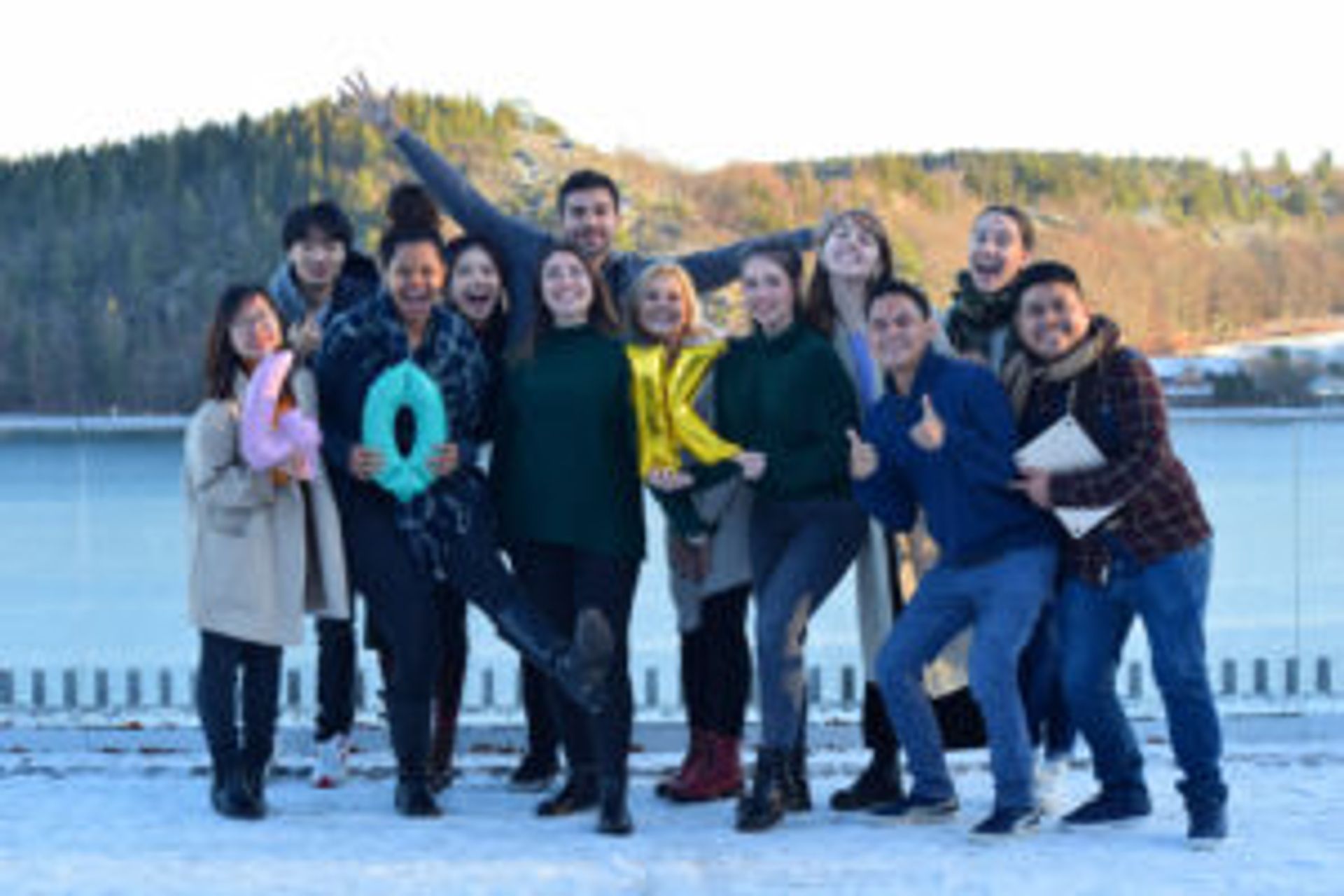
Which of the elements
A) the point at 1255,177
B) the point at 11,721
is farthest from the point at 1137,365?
the point at 1255,177

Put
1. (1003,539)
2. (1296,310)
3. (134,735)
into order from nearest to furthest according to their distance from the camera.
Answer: (1003,539)
(134,735)
(1296,310)

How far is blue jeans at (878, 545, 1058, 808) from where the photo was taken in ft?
13.9

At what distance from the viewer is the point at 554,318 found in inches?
182

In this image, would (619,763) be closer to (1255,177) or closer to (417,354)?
(417,354)

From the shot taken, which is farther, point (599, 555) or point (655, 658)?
point (655, 658)

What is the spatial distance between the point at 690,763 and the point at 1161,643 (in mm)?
1330

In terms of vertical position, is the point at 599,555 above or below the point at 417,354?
below

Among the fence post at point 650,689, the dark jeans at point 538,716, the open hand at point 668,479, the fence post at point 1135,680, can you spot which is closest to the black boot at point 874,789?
the dark jeans at point 538,716

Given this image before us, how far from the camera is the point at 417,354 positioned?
15.0 ft

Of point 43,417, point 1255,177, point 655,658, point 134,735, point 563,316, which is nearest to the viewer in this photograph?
point 563,316

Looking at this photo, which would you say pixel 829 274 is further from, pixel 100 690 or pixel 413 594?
pixel 100 690

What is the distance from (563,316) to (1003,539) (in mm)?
1269

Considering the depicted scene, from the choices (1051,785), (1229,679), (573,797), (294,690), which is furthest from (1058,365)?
(294,690)

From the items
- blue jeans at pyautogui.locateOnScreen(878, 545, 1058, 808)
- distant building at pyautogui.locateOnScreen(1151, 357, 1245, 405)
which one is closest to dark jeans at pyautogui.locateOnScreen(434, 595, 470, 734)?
blue jeans at pyautogui.locateOnScreen(878, 545, 1058, 808)
